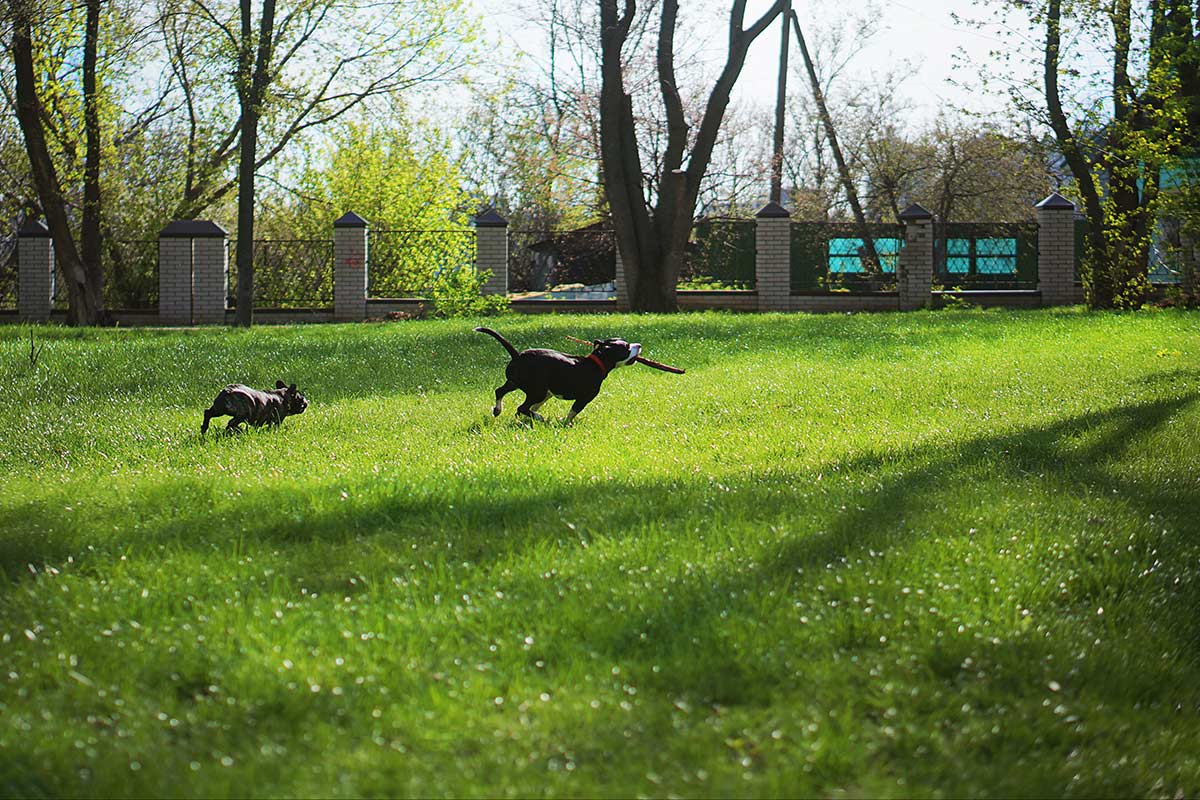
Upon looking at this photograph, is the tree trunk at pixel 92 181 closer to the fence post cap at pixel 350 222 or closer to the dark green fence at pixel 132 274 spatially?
the dark green fence at pixel 132 274

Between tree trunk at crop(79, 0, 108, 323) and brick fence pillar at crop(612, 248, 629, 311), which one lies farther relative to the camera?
brick fence pillar at crop(612, 248, 629, 311)

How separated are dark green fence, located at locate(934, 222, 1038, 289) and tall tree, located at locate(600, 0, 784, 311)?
26.4ft

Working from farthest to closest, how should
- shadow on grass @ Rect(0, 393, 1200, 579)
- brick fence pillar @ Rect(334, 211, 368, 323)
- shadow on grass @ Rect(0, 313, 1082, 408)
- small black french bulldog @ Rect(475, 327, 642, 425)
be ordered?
brick fence pillar @ Rect(334, 211, 368, 323) → shadow on grass @ Rect(0, 313, 1082, 408) → small black french bulldog @ Rect(475, 327, 642, 425) → shadow on grass @ Rect(0, 393, 1200, 579)

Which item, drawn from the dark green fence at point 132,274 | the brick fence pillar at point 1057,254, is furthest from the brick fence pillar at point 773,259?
the dark green fence at point 132,274

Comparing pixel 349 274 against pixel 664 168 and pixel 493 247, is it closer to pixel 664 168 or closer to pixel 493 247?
pixel 493 247

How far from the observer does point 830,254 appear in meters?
27.8

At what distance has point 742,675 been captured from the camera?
344 cm

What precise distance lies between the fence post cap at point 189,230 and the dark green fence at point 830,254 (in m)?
13.2

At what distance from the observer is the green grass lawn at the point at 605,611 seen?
2994mm

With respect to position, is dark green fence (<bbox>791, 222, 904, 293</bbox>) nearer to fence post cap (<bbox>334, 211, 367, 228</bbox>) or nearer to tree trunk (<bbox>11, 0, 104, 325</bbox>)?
fence post cap (<bbox>334, 211, 367, 228</bbox>)

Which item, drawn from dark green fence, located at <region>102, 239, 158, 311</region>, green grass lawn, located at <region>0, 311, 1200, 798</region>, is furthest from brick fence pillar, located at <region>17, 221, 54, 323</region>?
green grass lawn, located at <region>0, 311, 1200, 798</region>

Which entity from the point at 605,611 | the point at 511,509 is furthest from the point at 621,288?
the point at 605,611

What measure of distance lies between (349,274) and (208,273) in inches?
122

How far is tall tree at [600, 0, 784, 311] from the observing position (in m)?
23.4
